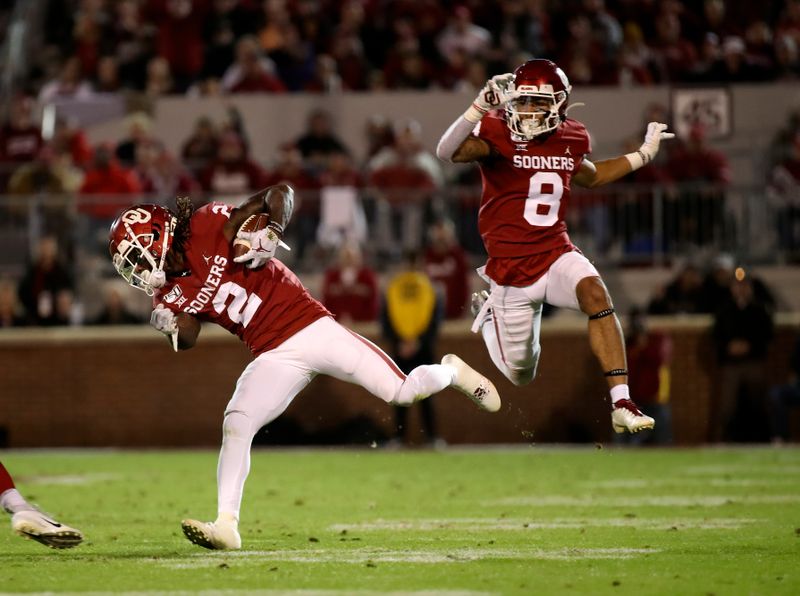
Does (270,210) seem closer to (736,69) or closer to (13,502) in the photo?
(13,502)

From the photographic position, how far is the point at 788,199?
1490 cm

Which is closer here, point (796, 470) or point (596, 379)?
point (796, 470)

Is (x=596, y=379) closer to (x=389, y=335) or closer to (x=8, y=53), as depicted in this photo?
(x=389, y=335)

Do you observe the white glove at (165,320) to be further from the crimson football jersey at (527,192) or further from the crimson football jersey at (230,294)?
the crimson football jersey at (527,192)

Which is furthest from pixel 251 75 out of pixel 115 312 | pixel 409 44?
pixel 115 312

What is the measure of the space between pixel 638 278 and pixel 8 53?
8698 millimetres

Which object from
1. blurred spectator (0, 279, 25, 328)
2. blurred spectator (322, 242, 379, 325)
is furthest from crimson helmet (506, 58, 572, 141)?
blurred spectator (0, 279, 25, 328)

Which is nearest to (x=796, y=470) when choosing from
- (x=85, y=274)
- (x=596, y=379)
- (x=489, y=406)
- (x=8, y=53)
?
(x=596, y=379)

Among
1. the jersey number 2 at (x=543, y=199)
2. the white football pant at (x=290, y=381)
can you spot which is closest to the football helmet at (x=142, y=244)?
the white football pant at (x=290, y=381)

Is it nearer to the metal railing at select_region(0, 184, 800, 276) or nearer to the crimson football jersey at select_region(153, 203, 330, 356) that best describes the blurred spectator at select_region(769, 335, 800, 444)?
the metal railing at select_region(0, 184, 800, 276)

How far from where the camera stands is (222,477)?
7055 mm

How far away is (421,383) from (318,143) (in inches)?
356

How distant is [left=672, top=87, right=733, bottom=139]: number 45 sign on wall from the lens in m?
14.8

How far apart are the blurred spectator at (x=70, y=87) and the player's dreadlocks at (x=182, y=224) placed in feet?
34.9
